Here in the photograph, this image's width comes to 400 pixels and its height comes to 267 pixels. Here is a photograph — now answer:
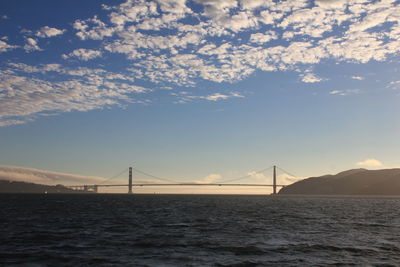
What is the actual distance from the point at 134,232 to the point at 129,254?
1092 centimetres

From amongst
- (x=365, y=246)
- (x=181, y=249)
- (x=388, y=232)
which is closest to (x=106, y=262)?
(x=181, y=249)

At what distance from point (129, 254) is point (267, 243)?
9.75 metres

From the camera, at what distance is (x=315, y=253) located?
75.5 ft

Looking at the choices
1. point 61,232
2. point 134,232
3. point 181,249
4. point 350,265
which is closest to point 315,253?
point 350,265

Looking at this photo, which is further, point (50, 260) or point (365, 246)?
point (365, 246)

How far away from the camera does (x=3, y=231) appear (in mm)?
32531

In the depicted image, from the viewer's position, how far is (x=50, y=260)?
2048cm

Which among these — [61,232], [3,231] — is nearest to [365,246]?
[61,232]

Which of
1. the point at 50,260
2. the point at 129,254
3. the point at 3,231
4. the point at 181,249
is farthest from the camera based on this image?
the point at 3,231

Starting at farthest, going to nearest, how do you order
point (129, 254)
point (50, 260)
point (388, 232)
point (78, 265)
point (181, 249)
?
point (388, 232)
point (181, 249)
point (129, 254)
point (50, 260)
point (78, 265)

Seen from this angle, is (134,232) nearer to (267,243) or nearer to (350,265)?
(267,243)

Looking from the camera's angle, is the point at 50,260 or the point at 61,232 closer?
the point at 50,260

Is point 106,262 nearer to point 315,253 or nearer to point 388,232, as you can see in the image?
point 315,253

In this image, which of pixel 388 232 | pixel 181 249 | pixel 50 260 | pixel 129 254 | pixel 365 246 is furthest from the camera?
pixel 388 232
